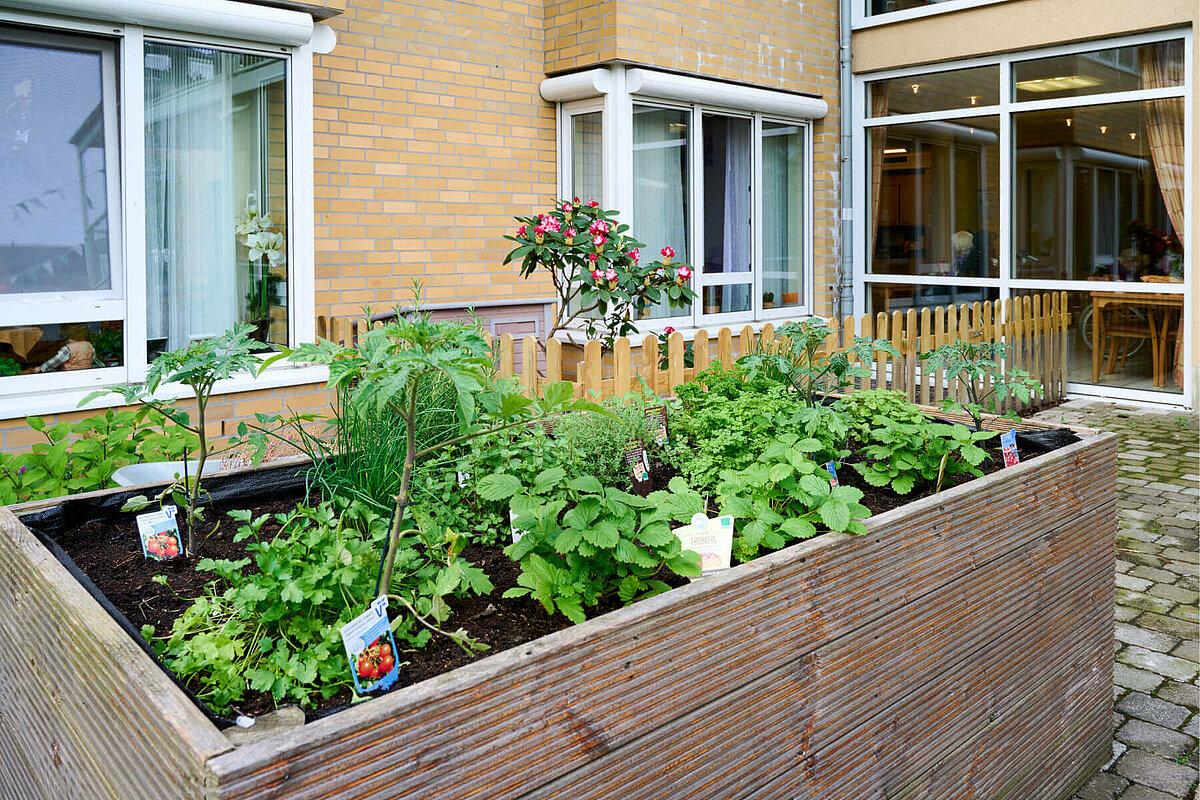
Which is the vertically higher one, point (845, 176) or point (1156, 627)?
point (845, 176)

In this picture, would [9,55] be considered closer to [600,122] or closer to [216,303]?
[216,303]

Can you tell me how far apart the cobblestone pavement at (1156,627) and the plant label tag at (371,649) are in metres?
2.17

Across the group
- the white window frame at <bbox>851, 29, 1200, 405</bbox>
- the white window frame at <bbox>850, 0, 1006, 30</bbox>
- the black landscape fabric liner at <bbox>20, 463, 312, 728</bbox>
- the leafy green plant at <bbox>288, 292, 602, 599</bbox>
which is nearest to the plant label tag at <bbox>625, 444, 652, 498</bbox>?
the leafy green plant at <bbox>288, 292, 602, 599</bbox>

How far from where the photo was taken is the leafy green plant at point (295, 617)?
171 centimetres

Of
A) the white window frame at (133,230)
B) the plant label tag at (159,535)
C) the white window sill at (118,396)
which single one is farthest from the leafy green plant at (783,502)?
the white window frame at (133,230)

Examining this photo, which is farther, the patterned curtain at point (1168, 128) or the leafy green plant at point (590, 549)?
the patterned curtain at point (1168, 128)

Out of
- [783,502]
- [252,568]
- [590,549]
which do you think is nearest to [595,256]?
[783,502]

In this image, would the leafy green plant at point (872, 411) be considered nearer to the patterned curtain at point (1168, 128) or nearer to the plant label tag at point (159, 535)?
the plant label tag at point (159, 535)

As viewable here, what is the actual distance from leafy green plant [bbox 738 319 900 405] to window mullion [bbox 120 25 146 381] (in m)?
3.10

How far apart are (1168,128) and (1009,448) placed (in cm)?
637

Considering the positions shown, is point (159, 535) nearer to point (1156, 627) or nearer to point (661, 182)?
point (1156, 627)

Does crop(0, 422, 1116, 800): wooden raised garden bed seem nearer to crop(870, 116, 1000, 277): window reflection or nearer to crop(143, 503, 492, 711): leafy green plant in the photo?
crop(143, 503, 492, 711): leafy green plant

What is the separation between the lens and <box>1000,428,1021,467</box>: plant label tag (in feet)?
9.68

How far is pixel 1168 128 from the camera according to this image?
7.93 metres
